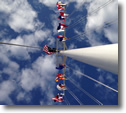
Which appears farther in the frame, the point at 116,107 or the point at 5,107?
the point at 5,107

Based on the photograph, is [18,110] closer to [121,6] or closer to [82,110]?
[82,110]

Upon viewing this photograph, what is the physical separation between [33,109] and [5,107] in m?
2.02

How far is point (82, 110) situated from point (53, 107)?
6.37 ft

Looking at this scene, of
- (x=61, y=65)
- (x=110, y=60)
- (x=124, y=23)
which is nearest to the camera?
(x=110, y=60)

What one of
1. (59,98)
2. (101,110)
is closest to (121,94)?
(101,110)

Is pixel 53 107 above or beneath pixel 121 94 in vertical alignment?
beneath

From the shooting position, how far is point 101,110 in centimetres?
721

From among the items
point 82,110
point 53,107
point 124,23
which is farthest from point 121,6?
point 53,107

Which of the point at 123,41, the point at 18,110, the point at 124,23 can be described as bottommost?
the point at 18,110

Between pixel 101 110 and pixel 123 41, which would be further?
pixel 101 110

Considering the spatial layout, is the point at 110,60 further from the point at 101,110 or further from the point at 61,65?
the point at 61,65

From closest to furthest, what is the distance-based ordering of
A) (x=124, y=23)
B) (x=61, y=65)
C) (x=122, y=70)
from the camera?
(x=122, y=70) < (x=124, y=23) < (x=61, y=65)

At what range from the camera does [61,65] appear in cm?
1672

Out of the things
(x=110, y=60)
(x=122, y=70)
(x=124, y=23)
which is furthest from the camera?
(x=124, y=23)
